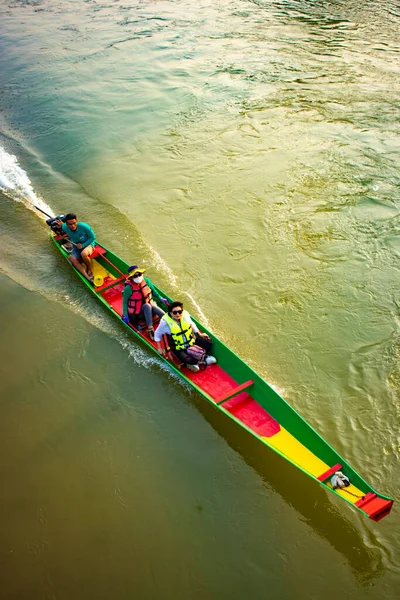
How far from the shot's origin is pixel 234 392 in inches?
283

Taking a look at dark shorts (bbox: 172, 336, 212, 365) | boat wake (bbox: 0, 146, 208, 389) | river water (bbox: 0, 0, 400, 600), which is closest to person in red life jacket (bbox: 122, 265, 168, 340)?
boat wake (bbox: 0, 146, 208, 389)

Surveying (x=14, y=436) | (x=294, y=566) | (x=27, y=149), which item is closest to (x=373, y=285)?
(x=294, y=566)

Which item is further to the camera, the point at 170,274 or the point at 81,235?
the point at 170,274

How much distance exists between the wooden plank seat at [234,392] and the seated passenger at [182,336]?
81 cm

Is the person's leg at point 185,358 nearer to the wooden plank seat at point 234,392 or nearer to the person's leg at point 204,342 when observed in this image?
the person's leg at point 204,342

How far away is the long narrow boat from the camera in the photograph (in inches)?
229

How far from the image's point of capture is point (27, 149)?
15.7 meters

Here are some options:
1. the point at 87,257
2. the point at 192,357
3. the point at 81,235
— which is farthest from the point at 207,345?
the point at 81,235

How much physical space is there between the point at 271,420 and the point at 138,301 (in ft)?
10.6

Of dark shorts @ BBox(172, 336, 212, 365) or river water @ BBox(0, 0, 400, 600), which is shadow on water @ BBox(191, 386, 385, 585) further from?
dark shorts @ BBox(172, 336, 212, 365)

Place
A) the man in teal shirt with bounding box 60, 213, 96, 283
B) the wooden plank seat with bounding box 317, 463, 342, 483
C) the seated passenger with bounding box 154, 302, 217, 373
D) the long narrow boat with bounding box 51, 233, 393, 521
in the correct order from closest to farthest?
the long narrow boat with bounding box 51, 233, 393, 521 → the wooden plank seat with bounding box 317, 463, 342, 483 → the seated passenger with bounding box 154, 302, 217, 373 → the man in teal shirt with bounding box 60, 213, 96, 283

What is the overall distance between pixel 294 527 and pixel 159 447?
233 cm

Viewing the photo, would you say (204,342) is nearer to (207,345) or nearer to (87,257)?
(207,345)

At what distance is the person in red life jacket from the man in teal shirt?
185 cm
